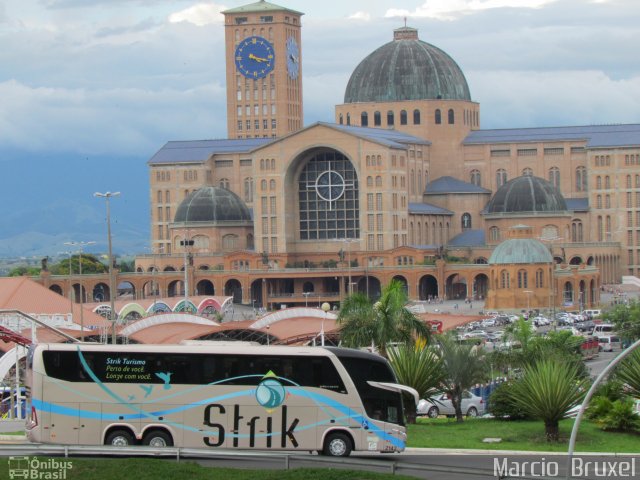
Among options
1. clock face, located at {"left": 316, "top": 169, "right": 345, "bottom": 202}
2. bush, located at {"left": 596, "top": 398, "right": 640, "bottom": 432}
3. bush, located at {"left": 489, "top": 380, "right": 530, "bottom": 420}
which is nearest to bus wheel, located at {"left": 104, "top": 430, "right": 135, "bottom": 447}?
bush, located at {"left": 489, "top": 380, "right": 530, "bottom": 420}

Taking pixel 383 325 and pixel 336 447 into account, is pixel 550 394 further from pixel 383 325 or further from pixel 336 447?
pixel 383 325

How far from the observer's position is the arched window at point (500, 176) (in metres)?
165

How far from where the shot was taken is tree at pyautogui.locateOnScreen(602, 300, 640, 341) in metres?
95.4

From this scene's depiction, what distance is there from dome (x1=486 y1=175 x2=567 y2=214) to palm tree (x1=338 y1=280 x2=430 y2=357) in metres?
89.8

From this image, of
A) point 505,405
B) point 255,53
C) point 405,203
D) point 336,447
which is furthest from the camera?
point 255,53

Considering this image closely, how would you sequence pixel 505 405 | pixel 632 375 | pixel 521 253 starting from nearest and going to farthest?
pixel 632 375
pixel 505 405
pixel 521 253

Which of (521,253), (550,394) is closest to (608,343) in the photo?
(521,253)

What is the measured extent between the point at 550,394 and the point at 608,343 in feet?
189

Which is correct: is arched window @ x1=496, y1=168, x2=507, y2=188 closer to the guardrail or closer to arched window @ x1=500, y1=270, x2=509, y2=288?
arched window @ x1=500, y1=270, x2=509, y2=288

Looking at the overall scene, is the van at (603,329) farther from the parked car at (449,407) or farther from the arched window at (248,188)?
the arched window at (248,188)

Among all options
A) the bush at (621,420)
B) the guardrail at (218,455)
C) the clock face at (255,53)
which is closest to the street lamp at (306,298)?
the clock face at (255,53)

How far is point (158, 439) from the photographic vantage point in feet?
151

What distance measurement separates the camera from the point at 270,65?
601 ft

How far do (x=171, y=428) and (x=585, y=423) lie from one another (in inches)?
527
